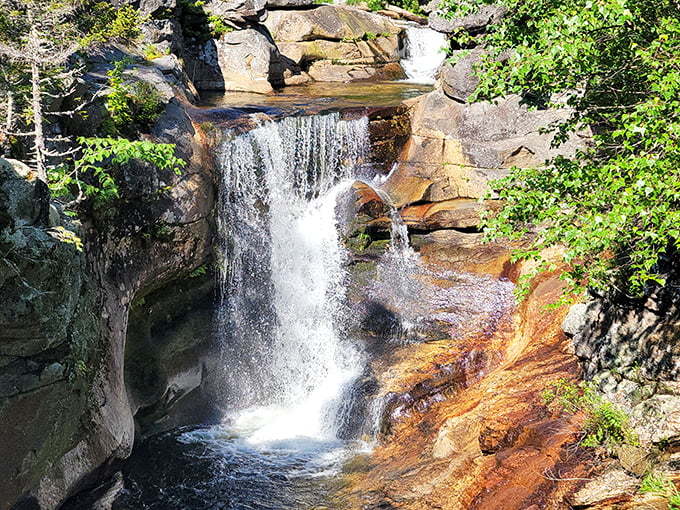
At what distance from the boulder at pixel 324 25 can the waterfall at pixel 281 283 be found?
989 centimetres

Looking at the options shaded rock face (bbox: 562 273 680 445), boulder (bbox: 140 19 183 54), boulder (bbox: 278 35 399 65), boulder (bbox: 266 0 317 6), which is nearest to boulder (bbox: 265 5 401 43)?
boulder (bbox: 266 0 317 6)

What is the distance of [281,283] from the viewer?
12.3 m

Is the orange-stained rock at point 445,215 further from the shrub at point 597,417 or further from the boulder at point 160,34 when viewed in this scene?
the boulder at point 160,34

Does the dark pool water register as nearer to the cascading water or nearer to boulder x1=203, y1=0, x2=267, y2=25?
the cascading water

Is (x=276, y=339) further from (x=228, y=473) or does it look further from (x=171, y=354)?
(x=228, y=473)

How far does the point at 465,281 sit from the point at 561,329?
348 centimetres

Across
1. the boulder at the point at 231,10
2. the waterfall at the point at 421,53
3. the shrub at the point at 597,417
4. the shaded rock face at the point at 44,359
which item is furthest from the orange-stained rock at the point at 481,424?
the waterfall at the point at 421,53

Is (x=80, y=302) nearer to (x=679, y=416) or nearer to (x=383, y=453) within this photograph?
(x=383, y=453)

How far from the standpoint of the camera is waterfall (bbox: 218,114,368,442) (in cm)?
1107

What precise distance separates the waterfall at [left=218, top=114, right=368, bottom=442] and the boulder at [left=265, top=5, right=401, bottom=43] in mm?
9885

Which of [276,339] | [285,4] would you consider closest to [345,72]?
[285,4]

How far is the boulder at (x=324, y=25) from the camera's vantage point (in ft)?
71.8

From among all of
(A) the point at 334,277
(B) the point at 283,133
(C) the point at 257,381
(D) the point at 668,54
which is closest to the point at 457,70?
(B) the point at 283,133

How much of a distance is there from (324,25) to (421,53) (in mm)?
4079
